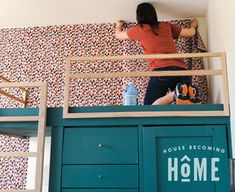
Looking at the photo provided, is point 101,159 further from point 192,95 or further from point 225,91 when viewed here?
point 225,91

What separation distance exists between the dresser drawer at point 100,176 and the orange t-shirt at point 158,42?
0.83 metres

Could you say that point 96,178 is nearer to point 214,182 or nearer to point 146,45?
point 214,182

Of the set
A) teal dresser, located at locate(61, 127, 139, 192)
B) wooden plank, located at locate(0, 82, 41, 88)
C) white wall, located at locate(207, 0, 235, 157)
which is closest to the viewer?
white wall, located at locate(207, 0, 235, 157)

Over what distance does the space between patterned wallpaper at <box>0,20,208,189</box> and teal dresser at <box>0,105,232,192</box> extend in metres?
0.96

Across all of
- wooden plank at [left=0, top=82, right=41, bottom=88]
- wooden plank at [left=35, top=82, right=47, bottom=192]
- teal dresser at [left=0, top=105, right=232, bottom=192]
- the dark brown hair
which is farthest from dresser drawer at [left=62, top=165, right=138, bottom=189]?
the dark brown hair

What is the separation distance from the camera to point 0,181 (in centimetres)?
285

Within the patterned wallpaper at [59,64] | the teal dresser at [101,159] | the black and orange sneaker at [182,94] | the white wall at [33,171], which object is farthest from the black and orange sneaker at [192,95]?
the white wall at [33,171]

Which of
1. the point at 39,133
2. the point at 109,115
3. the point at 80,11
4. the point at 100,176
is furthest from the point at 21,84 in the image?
the point at 80,11

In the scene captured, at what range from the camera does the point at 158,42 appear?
7.57 feet

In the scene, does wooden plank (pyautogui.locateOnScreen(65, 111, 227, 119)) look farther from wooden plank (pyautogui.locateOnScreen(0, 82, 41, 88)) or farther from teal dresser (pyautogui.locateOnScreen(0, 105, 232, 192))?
wooden plank (pyautogui.locateOnScreen(0, 82, 41, 88))

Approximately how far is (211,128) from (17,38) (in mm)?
2216

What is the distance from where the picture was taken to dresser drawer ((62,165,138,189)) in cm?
180

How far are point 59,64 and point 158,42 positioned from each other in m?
1.13

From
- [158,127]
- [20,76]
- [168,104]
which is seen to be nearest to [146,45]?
[168,104]
